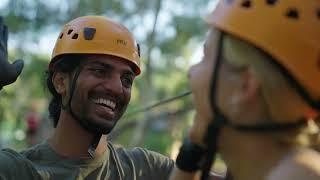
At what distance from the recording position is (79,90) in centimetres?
337

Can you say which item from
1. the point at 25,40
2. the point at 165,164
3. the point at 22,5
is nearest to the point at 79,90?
the point at 165,164

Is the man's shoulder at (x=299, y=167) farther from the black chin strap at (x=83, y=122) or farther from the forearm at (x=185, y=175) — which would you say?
the black chin strap at (x=83, y=122)

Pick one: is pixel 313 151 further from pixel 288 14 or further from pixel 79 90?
pixel 79 90

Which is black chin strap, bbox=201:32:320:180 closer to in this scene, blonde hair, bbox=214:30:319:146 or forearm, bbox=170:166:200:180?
blonde hair, bbox=214:30:319:146

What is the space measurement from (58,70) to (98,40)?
29 cm

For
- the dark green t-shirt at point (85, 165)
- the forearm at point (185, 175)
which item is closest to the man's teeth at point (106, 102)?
the dark green t-shirt at point (85, 165)

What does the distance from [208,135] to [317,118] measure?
33cm

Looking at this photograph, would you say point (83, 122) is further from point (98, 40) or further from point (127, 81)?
point (98, 40)

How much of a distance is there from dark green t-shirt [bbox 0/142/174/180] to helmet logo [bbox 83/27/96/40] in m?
0.56

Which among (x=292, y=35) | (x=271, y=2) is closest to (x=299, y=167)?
(x=292, y=35)

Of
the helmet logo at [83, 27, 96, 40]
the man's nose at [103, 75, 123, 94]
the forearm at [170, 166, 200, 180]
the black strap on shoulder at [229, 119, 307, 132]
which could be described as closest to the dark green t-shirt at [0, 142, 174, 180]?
the man's nose at [103, 75, 123, 94]

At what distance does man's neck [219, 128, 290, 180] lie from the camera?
1950 millimetres

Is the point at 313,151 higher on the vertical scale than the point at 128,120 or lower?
higher

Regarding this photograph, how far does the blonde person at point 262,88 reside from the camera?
189 cm
